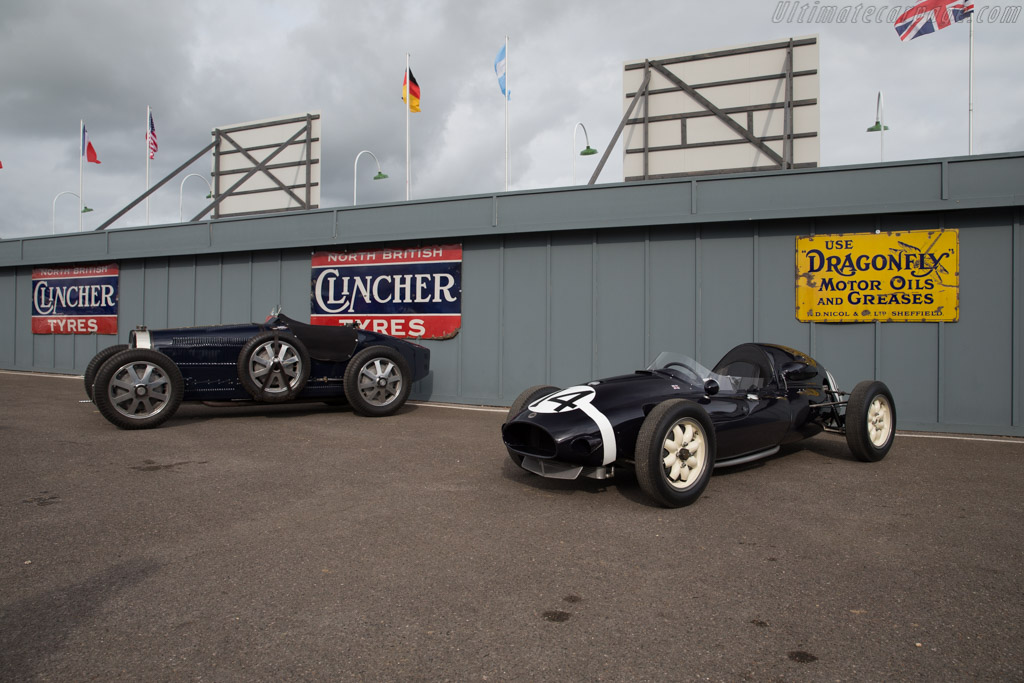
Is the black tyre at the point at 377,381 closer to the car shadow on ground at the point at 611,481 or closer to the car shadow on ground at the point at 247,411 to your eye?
the car shadow on ground at the point at 247,411

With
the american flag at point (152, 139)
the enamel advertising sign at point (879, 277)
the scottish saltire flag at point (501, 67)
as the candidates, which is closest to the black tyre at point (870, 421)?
the enamel advertising sign at point (879, 277)

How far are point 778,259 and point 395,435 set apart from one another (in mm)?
6000

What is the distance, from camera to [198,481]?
192 inches

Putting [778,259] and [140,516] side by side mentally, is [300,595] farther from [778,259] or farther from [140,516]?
[778,259]

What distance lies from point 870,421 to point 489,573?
15.4 feet

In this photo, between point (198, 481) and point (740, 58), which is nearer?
point (198, 481)

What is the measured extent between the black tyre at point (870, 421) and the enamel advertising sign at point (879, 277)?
2761 millimetres

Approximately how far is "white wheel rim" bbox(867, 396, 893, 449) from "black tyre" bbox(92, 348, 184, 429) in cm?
756

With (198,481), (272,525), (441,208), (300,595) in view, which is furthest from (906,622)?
(441,208)

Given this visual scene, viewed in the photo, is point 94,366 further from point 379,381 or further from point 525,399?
point 525,399

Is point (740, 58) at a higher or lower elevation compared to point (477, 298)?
higher

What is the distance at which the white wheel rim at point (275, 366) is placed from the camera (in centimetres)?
775

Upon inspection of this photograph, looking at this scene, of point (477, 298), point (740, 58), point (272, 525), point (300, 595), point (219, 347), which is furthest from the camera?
point (740, 58)

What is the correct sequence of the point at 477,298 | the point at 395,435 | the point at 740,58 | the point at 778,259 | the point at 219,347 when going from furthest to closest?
1. the point at 740,58
2. the point at 477,298
3. the point at 778,259
4. the point at 219,347
5. the point at 395,435
